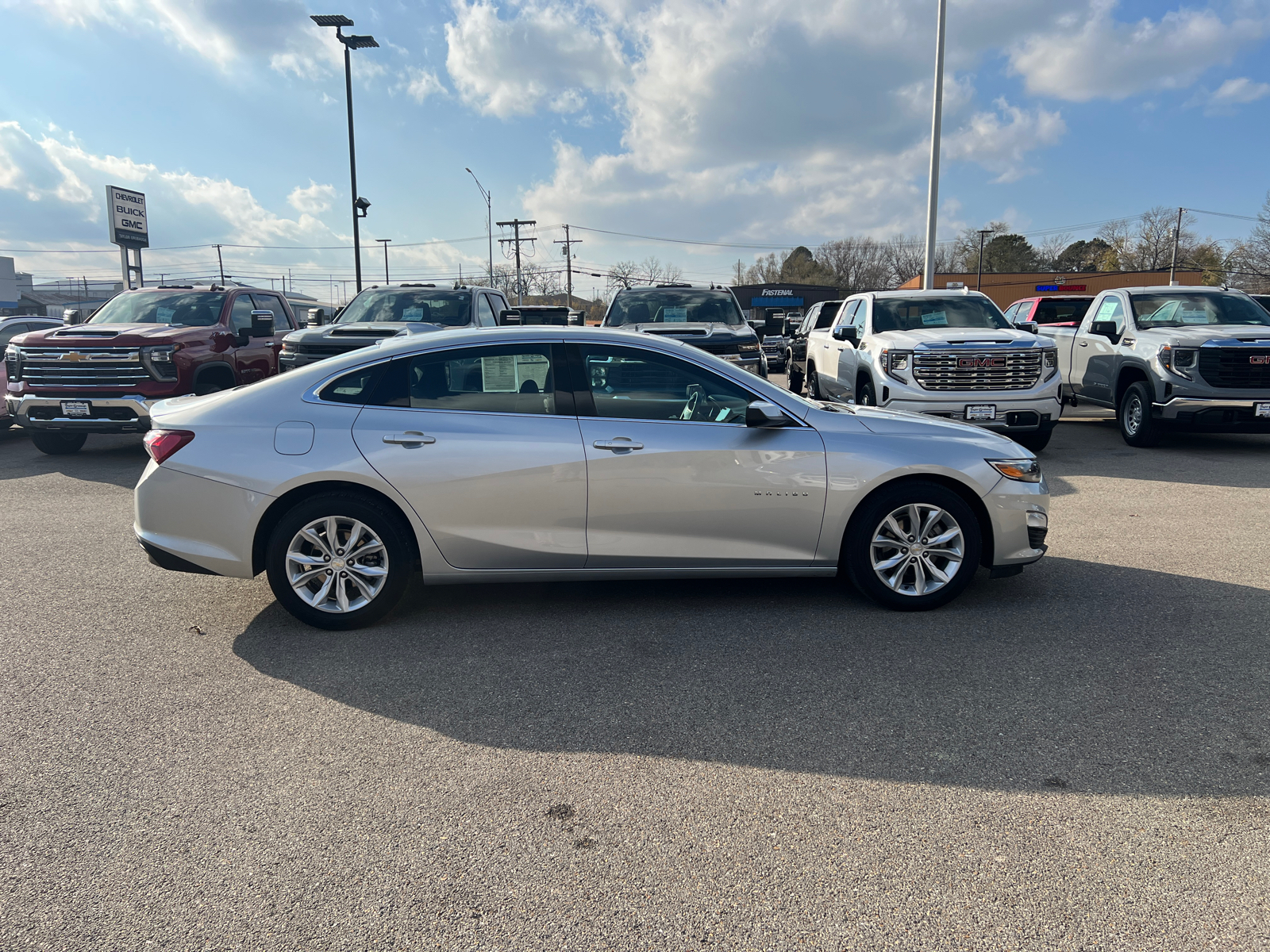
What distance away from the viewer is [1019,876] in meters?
2.71

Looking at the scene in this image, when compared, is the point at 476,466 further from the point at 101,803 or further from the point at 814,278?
the point at 814,278

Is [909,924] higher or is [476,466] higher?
[476,466]

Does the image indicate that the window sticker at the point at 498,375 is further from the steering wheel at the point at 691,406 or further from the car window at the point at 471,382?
the steering wheel at the point at 691,406

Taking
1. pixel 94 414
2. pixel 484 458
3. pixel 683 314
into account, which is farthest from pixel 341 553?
pixel 683 314

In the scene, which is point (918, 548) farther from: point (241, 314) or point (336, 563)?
point (241, 314)

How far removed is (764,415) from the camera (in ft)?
16.1

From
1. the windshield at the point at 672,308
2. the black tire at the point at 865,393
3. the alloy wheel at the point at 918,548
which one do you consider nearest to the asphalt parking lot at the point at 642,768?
the alloy wheel at the point at 918,548

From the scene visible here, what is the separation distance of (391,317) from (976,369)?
748 centimetres

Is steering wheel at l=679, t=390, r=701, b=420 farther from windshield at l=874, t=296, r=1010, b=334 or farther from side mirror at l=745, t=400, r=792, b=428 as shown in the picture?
windshield at l=874, t=296, r=1010, b=334

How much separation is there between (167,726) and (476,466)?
187 cm

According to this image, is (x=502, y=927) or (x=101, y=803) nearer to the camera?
(x=502, y=927)

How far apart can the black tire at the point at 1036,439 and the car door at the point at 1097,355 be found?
79.5 inches

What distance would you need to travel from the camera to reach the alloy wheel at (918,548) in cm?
505

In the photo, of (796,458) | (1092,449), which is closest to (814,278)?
(1092,449)
